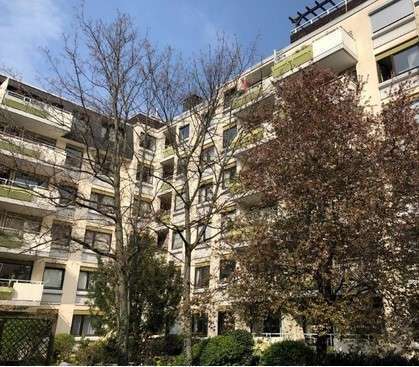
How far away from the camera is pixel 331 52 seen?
72.7 ft

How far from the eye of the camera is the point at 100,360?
722 inches

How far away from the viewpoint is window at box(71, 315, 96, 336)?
26594mm

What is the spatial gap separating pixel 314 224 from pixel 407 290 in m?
2.89

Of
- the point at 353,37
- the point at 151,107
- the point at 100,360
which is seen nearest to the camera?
the point at 151,107

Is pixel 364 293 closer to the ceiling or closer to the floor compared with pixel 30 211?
closer to the floor

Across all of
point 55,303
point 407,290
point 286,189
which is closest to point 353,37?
point 286,189

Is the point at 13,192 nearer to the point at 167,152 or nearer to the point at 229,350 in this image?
the point at 167,152

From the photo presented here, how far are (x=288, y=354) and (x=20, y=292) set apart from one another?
1683 centimetres

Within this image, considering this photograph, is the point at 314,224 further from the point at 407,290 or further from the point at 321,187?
the point at 407,290

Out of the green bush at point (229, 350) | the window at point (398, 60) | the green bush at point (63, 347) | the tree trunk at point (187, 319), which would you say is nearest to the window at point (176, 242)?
the green bush at point (63, 347)

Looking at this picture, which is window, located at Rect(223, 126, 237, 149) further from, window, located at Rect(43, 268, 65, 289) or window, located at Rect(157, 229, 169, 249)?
window, located at Rect(43, 268, 65, 289)

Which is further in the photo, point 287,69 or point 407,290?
→ point 287,69

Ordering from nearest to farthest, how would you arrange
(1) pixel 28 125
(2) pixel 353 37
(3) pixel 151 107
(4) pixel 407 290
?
(4) pixel 407 290 < (3) pixel 151 107 < (2) pixel 353 37 < (1) pixel 28 125

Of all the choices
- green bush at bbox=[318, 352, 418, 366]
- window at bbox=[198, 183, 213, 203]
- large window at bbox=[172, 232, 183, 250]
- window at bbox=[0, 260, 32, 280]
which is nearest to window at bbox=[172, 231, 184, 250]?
large window at bbox=[172, 232, 183, 250]
